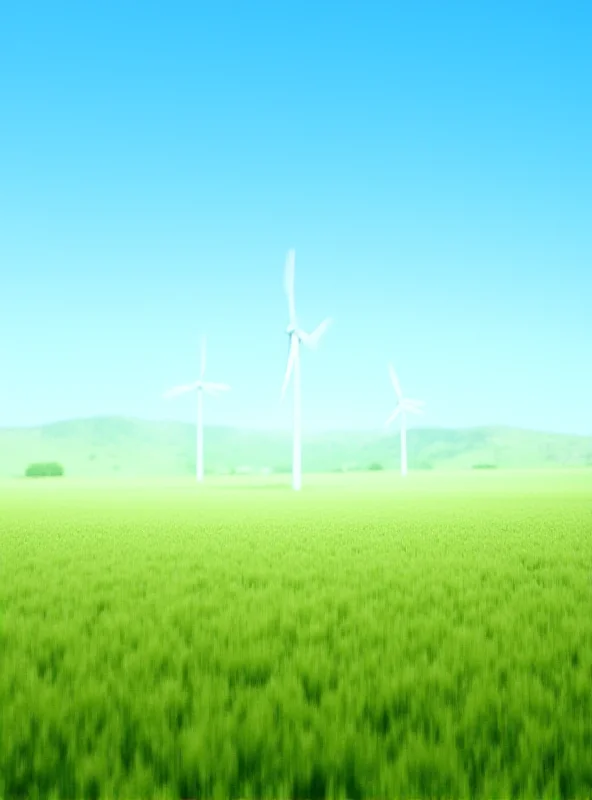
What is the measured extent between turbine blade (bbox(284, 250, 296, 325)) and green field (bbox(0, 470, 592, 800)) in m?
45.2

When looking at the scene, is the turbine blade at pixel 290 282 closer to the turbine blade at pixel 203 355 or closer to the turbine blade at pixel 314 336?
the turbine blade at pixel 314 336

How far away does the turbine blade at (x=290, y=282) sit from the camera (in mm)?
55250

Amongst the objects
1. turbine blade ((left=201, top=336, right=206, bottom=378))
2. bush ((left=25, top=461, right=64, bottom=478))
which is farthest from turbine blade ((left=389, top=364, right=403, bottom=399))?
bush ((left=25, top=461, right=64, bottom=478))

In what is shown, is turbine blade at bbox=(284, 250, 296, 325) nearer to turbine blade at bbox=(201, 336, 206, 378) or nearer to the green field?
turbine blade at bbox=(201, 336, 206, 378)

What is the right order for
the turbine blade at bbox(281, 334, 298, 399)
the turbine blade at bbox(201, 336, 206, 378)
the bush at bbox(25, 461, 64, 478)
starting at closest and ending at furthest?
the turbine blade at bbox(281, 334, 298, 399), the turbine blade at bbox(201, 336, 206, 378), the bush at bbox(25, 461, 64, 478)

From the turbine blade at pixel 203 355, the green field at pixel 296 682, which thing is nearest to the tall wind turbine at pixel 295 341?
the turbine blade at pixel 203 355

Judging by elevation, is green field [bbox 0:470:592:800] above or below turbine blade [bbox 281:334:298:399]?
below

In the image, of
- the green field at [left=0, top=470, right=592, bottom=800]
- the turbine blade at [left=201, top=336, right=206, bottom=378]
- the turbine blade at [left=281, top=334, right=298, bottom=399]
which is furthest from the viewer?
the turbine blade at [left=201, top=336, right=206, bottom=378]

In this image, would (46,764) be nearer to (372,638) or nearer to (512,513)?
(372,638)

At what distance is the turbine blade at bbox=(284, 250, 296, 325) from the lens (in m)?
55.2

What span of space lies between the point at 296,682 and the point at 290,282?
2065 inches

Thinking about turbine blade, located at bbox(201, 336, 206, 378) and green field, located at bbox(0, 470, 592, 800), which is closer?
green field, located at bbox(0, 470, 592, 800)

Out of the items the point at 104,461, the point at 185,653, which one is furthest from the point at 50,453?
the point at 185,653

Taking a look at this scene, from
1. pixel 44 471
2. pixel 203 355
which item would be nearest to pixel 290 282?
pixel 203 355
